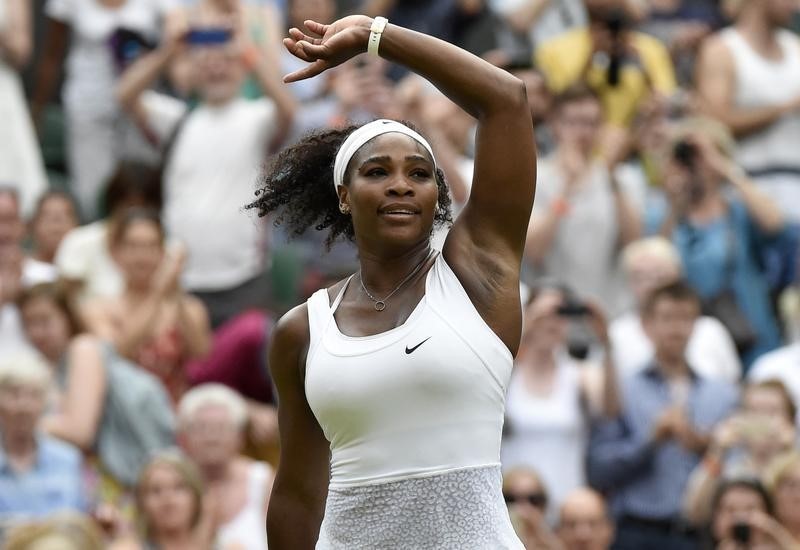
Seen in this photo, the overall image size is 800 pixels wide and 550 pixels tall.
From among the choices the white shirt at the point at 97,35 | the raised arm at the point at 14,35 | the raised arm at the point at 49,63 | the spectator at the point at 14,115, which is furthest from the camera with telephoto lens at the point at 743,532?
the raised arm at the point at 49,63

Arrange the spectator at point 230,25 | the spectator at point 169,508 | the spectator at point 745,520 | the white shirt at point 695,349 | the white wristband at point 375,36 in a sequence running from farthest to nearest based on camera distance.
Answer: the spectator at point 230,25 → the white shirt at point 695,349 → the spectator at point 169,508 → the spectator at point 745,520 → the white wristband at point 375,36

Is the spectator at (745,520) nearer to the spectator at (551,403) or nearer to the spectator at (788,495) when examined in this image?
the spectator at (788,495)

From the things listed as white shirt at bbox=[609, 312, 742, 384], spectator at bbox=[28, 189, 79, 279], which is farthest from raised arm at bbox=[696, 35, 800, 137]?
spectator at bbox=[28, 189, 79, 279]

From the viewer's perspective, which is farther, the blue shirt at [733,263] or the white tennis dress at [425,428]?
the blue shirt at [733,263]

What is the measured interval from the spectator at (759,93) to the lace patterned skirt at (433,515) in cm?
634

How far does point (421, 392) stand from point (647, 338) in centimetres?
473

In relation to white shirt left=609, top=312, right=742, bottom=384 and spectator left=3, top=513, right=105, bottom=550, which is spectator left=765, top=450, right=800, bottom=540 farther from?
spectator left=3, top=513, right=105, bottom=550

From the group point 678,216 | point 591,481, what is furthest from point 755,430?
point 678,216

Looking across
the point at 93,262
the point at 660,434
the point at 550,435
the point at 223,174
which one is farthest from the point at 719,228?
the point at 93,262

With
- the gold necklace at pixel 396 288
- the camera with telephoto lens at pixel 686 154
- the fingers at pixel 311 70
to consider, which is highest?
the fingers at pixel 311 70

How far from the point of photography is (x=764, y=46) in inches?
404

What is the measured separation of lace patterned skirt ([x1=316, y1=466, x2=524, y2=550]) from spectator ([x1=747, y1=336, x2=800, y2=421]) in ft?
15.1

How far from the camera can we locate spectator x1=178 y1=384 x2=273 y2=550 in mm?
7832

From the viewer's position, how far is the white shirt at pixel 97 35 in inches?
419
